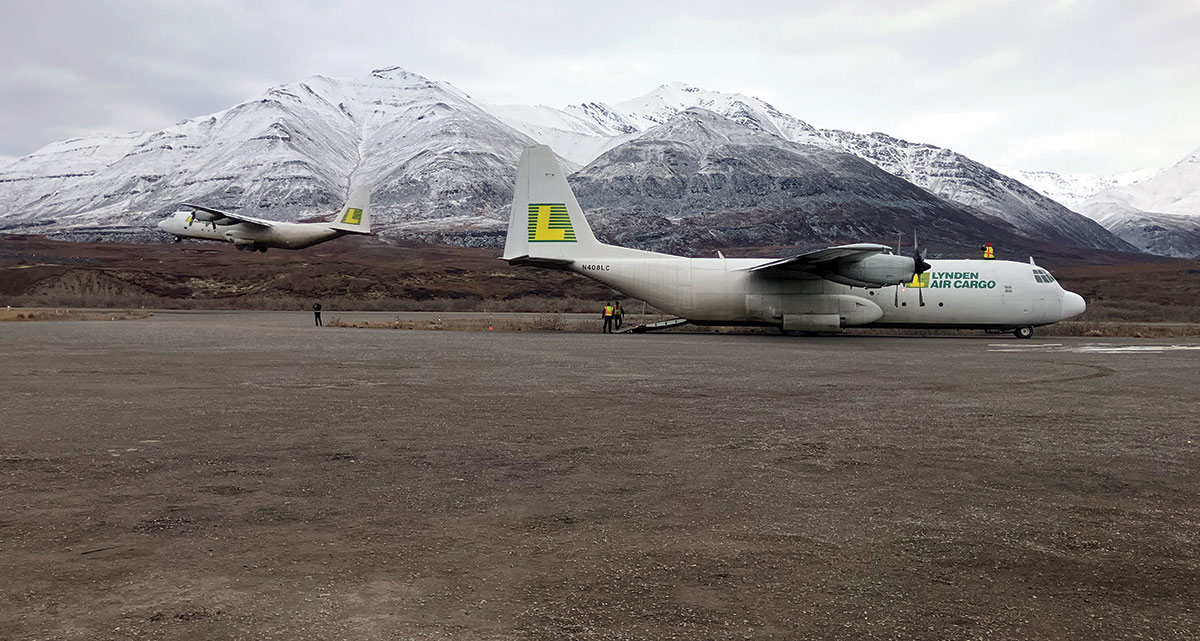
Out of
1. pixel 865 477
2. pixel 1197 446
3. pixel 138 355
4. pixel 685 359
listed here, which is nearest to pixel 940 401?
pixel 1197 446

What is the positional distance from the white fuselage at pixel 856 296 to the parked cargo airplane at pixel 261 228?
95.6ft

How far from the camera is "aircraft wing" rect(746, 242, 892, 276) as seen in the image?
95.7 ft

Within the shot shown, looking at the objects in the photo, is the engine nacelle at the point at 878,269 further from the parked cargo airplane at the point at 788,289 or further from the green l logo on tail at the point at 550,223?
the green l logo on tail at the point at 550,223

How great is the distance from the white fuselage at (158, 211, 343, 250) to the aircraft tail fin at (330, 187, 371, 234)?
1.32m

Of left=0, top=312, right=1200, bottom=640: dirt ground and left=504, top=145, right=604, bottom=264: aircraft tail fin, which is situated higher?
left=504, top=145, right=604, bottom=264: aircraft tail fin

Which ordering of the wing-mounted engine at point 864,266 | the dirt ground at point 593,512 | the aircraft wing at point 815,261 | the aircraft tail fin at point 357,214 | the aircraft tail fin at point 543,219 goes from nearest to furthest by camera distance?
the dirt ground at point 593,512 → the aircraft wing at point 815,261 → the wing-mounted engine at point 864,266 → the aircraft tail fin at point 543,219 → the aircraft tail fin at point 357,214

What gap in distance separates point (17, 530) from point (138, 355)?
17254 millimetres

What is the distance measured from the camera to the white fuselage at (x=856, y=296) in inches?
1319

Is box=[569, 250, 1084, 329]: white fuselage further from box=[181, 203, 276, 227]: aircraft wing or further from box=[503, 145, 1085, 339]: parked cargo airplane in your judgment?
box=[181, 203, 276, 227]: aircraft wing

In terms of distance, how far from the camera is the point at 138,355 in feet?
71.3

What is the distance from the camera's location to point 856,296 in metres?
33.5

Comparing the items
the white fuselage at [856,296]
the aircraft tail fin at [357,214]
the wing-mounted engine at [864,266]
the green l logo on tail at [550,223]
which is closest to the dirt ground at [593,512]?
the wing-mounted engine at [864,266]

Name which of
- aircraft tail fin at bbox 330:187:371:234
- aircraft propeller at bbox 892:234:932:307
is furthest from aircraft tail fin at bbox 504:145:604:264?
aircraft tail fin at bbox 330:187:371:234

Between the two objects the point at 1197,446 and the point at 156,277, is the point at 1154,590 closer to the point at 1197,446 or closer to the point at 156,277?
the point at 1197,446
